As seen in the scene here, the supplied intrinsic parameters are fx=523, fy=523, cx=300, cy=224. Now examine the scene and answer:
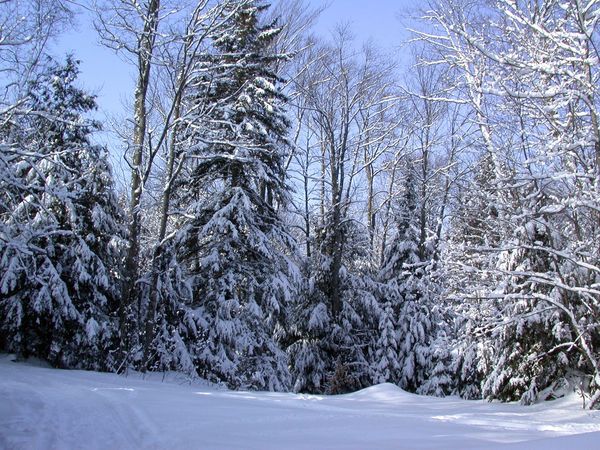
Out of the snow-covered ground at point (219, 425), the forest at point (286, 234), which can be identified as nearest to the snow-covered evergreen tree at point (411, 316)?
the forest at point (286, 234)

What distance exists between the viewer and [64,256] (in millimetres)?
11562

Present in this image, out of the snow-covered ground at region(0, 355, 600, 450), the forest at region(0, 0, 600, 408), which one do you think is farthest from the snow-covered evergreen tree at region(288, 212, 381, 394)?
the snow-covered ground at region(0, 355, 600, 450)

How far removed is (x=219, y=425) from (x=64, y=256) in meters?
7.72

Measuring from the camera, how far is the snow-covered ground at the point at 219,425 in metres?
4.62

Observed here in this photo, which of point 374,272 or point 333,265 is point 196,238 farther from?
point 374,272

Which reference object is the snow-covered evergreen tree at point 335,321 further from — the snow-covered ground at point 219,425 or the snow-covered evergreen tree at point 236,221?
the snow-covered ground at point 219,425

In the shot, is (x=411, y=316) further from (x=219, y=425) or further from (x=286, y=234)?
(x=219, y=425)

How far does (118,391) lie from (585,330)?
720 centimetres

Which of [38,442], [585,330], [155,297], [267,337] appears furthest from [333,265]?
[38,442]

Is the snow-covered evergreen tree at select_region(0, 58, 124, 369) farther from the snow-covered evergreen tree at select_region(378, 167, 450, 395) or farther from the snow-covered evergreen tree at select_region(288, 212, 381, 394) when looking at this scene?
the snow-covered evergreen tree at select_region(378, 167, 450, 395)

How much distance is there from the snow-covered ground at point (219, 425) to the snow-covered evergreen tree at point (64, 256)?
299 cm

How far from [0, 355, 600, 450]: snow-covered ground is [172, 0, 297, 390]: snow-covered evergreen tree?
543 centimetres

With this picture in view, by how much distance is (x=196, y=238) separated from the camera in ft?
47.3

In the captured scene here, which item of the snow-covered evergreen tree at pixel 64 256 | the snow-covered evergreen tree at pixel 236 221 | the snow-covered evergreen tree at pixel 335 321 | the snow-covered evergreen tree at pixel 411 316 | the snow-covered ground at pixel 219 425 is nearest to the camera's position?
the snow-covered ground at pixel 219 425
